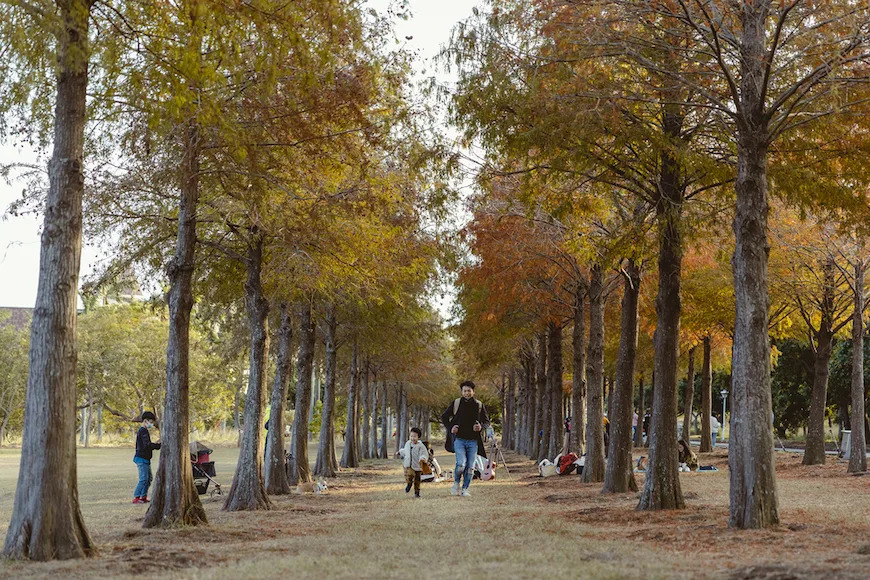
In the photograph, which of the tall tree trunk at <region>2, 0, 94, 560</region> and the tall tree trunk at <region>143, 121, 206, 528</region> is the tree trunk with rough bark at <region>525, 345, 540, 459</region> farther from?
the tall tree trunk at <region>2, 0, 94, 560</region>

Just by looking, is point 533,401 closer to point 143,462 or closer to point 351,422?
point 351,422

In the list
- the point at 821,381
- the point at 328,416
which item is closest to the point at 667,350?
the point at 821,381

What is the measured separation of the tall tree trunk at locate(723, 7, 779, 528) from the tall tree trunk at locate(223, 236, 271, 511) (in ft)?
26.0

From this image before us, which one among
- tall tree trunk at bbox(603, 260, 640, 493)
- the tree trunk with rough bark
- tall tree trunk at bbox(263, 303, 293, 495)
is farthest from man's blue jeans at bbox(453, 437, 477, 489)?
the tree trunk with rough bark

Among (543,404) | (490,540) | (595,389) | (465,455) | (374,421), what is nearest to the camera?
(490,540)

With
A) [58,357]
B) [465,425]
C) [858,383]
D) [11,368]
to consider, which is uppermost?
[11,368]

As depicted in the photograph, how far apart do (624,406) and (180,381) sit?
8710 millimetres

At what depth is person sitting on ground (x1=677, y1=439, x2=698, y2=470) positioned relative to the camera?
78.2ft

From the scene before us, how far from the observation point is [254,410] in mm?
16141

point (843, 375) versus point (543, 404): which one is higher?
point (843, 375)

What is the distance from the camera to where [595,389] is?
71.3 feet

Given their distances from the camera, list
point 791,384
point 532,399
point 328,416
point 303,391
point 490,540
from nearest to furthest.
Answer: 1. point 490,540
2. point 303,391
3. point 328,416
4. point 532,399
5. point 791,384

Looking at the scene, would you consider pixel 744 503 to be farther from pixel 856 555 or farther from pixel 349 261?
pixel 349 261

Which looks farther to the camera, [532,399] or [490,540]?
[532,399]
